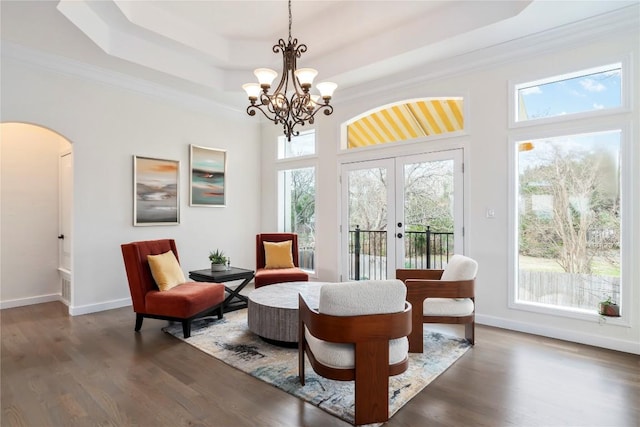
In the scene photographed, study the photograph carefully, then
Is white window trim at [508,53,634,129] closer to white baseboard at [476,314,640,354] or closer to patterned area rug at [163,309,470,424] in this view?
white baseboard at [476,314,640,354]

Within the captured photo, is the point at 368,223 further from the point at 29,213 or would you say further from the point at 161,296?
the point at 29,213

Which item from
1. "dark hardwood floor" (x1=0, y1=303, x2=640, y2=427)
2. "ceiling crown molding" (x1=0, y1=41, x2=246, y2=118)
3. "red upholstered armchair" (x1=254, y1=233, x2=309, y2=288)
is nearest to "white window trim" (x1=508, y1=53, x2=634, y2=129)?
"dark hardwood floor" (x1=0, y1=303, x2=640, y2=427)

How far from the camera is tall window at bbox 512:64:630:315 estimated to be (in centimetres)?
337

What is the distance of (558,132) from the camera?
357 cm

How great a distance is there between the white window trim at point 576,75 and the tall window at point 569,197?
0.02 m

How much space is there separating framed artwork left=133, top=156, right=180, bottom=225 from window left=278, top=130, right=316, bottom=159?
1950 mm

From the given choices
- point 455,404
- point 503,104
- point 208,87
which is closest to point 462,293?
point 455,404

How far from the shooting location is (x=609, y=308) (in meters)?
3.29

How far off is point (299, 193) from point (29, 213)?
4.20 m

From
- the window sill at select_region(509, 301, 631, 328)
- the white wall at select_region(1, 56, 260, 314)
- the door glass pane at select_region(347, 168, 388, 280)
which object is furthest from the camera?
the door glass pane at select_region(347, 168, 388, 280)

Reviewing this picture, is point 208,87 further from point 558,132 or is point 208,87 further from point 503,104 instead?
point 558,132

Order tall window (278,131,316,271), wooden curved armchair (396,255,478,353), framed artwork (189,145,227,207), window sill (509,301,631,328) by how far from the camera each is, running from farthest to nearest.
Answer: tall window (278,131,316,271) < framed artwork (189,145,227,207) < window sill (509,301,631,328) < wooden curved armchair (396,255,478,353)

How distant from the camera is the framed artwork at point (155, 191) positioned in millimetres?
4949

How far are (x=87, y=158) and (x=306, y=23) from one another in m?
3.44
